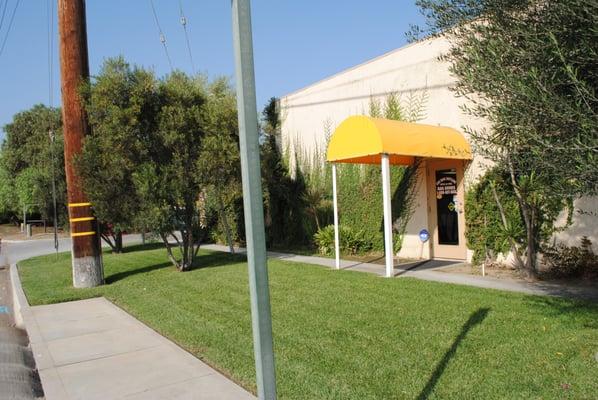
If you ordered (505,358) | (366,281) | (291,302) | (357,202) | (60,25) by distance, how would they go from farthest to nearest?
(357,202) < (60,25) < (366,281) < (291,302) < (505,358)

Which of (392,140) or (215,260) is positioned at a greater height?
(392,140)

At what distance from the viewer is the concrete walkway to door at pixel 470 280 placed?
25.6 ft

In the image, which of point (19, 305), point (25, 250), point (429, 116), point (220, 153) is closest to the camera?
point (19, 305)

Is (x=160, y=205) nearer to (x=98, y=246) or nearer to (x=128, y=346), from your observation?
(x=98, y=246)

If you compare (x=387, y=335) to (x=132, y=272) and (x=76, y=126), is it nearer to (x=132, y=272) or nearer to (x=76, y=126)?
(x=76, y=126)

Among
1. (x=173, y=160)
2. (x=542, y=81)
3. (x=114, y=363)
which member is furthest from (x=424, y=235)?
(x=542, y=81)

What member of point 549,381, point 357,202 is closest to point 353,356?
point 549,381

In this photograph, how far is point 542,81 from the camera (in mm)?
3727

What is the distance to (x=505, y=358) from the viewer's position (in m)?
4.89

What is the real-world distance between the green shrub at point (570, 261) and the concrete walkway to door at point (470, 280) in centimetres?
72

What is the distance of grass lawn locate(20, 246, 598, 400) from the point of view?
439cm

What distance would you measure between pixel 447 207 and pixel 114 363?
8.63 metres

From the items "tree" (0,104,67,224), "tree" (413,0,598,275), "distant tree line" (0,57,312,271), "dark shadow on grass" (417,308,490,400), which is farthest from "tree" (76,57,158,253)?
"tree" (0,104,67,224)

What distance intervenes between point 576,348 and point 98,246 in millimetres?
9420
